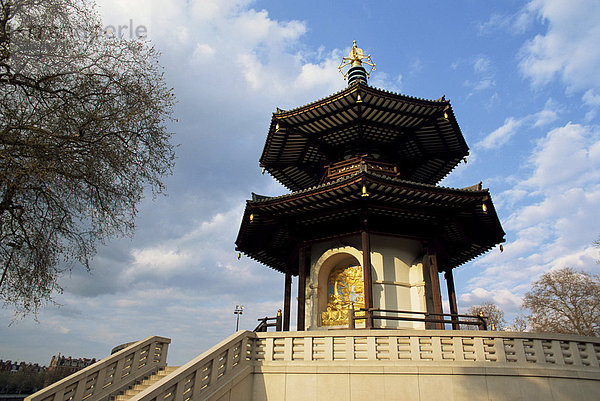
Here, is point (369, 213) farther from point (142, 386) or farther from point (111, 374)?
point (111, 374)

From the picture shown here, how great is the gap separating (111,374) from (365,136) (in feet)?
42.1

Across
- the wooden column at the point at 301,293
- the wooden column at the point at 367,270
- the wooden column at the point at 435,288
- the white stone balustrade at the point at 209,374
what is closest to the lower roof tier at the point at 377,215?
the wooden column at the point at 367,270

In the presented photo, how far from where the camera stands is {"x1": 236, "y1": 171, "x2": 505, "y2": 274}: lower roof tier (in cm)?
1338

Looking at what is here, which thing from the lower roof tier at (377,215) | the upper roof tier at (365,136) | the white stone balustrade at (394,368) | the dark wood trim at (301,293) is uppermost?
the upper roof tier at (365,136)

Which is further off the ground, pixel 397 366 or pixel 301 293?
pixel 301 293

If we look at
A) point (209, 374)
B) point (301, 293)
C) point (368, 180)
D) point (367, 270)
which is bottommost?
point (209, 374)

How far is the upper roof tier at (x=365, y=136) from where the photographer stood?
15352mm

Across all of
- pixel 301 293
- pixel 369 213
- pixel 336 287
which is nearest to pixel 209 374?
pixel 301 293

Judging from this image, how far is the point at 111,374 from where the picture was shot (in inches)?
435

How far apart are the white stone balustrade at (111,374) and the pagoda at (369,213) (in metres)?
5.47

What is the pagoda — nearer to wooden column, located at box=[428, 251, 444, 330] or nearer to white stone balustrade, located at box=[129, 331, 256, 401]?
wooden column, located at box=[428, 251, 444, 330]

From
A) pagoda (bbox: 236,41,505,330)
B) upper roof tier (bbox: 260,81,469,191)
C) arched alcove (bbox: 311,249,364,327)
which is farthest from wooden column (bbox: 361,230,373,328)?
upper roof tier (bbox: 260,81,469,191)

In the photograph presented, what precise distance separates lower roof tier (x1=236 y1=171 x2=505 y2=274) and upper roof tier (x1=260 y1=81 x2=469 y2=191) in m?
2.66

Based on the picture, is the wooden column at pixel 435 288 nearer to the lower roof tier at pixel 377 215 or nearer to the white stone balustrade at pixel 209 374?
the lower roof tier at pixel 377 215
